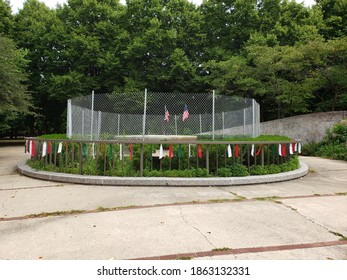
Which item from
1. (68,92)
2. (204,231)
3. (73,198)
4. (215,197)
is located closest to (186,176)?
(215,197)

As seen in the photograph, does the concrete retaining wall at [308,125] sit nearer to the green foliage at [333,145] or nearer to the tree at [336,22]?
the green foliage at [333,145]

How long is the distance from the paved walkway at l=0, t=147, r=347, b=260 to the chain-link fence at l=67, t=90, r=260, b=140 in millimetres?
5878

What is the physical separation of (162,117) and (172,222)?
11.8m

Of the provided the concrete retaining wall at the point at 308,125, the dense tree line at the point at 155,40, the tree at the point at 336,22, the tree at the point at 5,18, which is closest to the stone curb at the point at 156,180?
the concrete retaining wall at the point at 308,125

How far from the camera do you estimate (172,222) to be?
4.04 m

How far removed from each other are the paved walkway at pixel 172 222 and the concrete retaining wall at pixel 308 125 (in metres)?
11.4

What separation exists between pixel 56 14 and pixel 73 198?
104 ft

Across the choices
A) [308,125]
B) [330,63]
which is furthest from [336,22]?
[308,125]

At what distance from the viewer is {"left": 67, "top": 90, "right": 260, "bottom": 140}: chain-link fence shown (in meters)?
12.1

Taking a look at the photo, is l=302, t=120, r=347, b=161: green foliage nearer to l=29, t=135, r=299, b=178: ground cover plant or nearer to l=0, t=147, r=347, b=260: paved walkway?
l=29, t=135, r=299, b=178: ground cover plant

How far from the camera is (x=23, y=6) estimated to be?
105 ft

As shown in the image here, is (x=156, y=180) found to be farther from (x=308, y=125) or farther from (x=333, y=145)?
(x=308, y=125)

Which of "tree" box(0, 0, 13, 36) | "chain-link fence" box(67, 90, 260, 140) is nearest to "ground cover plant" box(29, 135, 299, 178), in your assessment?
"chain-link fence" box(67, 90, 260, 140)

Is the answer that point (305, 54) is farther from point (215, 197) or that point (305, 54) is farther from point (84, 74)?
point (84, 74)
